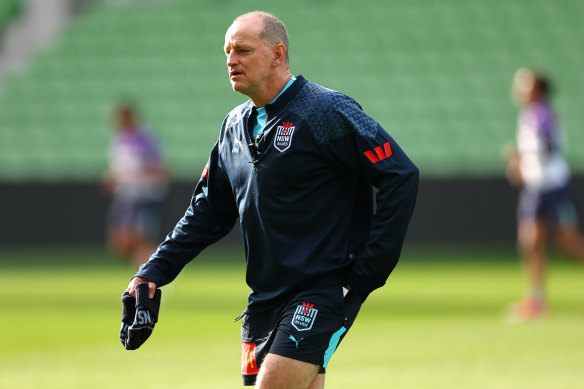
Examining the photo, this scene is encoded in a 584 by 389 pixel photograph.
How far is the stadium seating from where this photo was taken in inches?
1035

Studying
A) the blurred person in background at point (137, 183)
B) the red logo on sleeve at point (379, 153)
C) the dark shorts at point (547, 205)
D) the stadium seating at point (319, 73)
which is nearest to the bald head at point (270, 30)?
the red logo on sleeve at point (379, 153)

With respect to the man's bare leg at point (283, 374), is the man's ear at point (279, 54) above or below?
above

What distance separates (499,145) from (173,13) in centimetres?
875

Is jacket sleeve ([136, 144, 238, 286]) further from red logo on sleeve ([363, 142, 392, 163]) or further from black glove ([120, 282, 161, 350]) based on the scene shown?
red logo on sleeve ([363, 142, 392, 163])

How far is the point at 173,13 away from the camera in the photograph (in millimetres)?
28406

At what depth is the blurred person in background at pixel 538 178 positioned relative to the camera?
1262 cm

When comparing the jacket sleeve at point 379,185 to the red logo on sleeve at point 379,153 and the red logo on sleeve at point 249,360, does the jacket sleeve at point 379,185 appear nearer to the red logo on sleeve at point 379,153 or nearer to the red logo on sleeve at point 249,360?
the red logo on sleeve at point 379,153

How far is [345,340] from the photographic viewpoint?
11.1m

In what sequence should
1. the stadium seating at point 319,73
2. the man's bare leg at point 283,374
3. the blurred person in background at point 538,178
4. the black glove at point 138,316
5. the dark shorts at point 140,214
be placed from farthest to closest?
the stadium seating at point 319,73, the dark shorts at point 140,214, the blurred person in background at point 538,178, the black glove at point 138,316, the man's bare leg at point 283,374

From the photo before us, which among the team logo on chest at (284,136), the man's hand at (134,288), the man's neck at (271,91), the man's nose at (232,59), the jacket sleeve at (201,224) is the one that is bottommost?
the man's hand at (134,288)

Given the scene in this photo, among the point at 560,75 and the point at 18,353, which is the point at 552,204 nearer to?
the point at 18,353

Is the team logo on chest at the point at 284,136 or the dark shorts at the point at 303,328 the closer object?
the dark shorts at the point at 303,328

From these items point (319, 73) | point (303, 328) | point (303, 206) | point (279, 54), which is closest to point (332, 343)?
point (303, 328)

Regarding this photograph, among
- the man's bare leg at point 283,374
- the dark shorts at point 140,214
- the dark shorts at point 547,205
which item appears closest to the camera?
the man's bare leg at point 283,374
